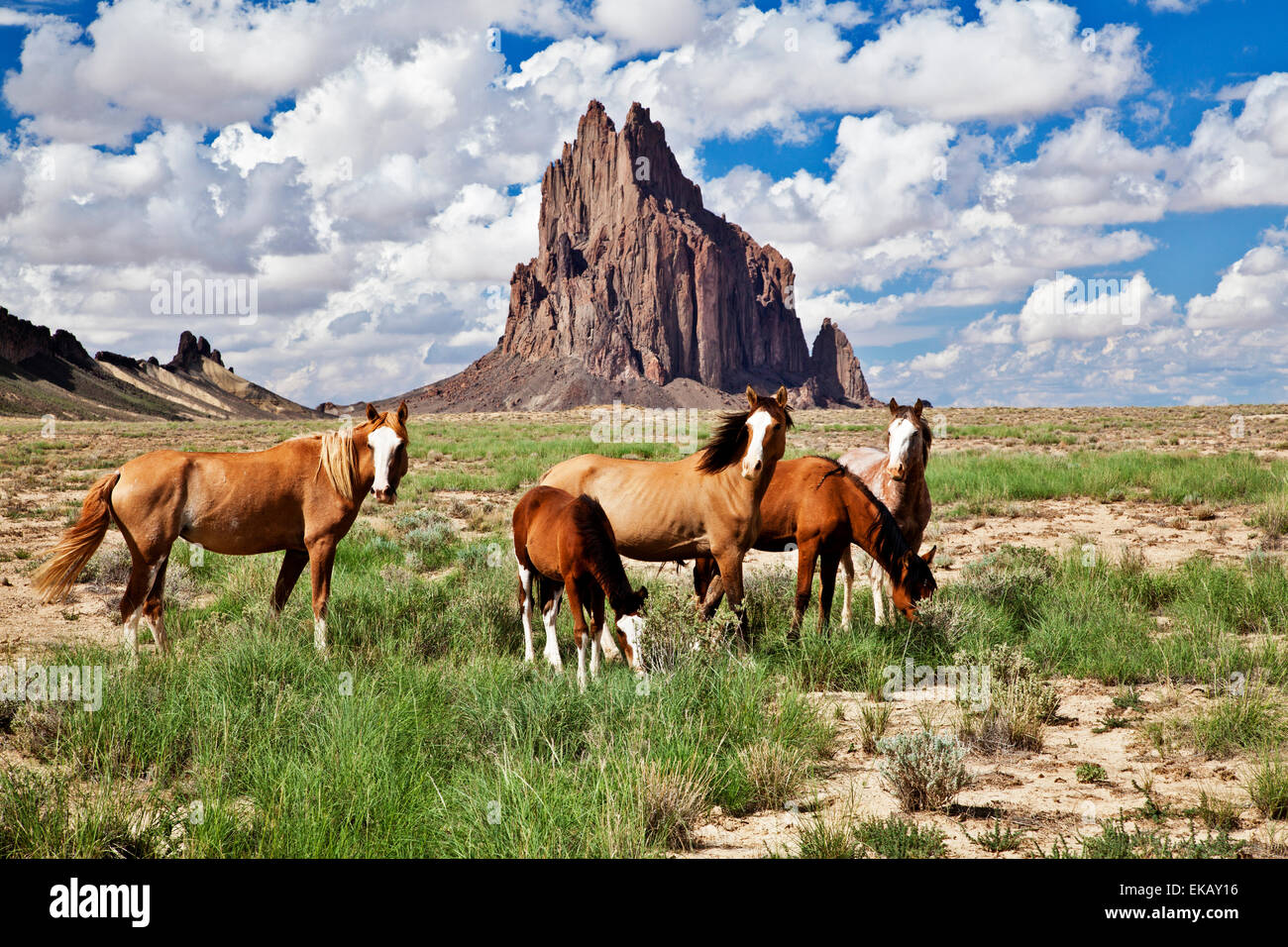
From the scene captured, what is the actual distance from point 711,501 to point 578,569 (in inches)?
59.3

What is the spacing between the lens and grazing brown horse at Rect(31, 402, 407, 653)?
6.68 metres

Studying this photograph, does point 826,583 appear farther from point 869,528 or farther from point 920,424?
point 920,424

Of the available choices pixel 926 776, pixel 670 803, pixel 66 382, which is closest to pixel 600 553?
pixel 670 803

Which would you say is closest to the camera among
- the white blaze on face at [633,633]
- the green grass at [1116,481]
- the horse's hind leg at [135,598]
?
the white blaze on face at [633,633]

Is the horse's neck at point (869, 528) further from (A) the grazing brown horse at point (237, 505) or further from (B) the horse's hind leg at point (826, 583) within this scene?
(A) the grazing brown horse at point (237, 505)

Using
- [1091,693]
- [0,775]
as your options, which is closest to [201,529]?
[0,775]

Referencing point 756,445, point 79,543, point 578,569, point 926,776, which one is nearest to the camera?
point 926,776

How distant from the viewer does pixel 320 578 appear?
6973 mm

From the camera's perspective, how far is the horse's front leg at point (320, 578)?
6.75 m

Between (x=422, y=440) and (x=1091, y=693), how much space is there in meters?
37.0

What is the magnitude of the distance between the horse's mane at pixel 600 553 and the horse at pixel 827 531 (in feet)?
4.99

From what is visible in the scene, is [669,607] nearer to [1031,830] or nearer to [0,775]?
[1031,830]

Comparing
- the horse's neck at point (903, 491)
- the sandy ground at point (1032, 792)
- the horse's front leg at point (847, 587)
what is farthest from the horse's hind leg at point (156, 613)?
the horse's neck at point (903, 491)

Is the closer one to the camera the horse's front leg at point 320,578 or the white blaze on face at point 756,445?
the white blaze on face at point 756,445
